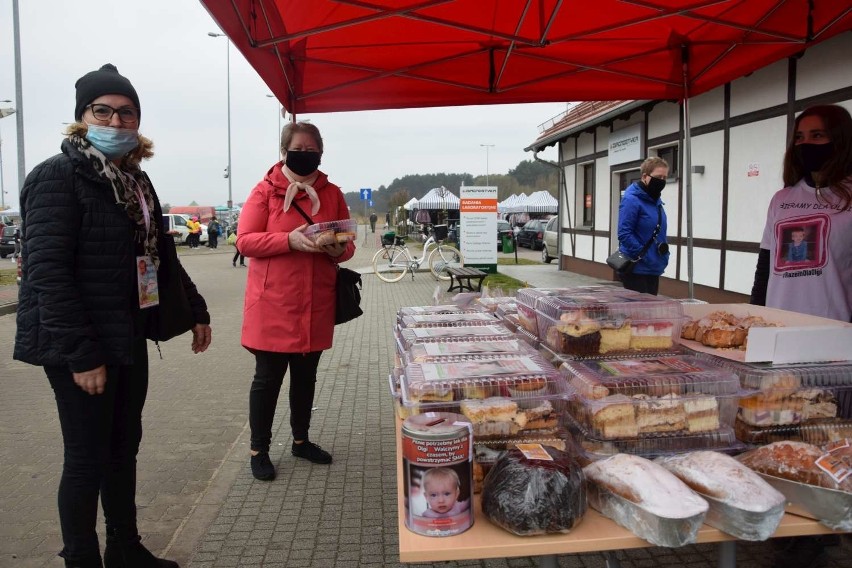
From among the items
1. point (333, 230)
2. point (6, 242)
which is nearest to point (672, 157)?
point (333, 230)

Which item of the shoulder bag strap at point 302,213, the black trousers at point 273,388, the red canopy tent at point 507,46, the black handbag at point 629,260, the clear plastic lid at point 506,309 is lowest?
the black trousers at point 273,388

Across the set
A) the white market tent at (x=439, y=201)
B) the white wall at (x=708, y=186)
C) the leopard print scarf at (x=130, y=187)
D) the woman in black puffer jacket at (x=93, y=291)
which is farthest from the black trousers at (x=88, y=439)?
the white market tent at (x=439, y=201)

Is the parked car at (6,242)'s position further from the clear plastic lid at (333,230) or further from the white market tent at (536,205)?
the clear plastic lid at (333,230)

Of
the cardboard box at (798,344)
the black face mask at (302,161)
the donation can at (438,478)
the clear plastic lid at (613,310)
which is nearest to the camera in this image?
the donation can at (438,478)

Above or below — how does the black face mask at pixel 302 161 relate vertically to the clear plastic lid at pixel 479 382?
above

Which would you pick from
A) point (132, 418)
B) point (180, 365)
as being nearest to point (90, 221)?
point (132, 418)

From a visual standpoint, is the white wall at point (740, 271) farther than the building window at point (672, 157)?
No

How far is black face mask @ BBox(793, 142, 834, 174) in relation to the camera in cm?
294

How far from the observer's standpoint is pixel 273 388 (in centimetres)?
377

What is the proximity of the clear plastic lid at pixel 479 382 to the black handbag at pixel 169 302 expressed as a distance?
1.16 meters

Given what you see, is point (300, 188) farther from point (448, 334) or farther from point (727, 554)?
point (727, 554)

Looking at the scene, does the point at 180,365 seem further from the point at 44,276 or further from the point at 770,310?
the point at 770,310

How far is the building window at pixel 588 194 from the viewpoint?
15.9m

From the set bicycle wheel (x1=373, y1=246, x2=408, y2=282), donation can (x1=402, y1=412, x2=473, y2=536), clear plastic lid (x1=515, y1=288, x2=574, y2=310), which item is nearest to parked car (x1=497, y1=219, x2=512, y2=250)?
bicycle wheel (x1=373, y1=246, x2=408, y2=282)
